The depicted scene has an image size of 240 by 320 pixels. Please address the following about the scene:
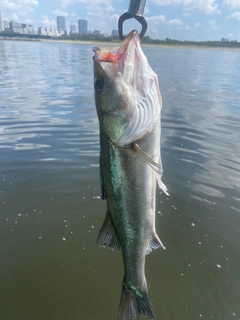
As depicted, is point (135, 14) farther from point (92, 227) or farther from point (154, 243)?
point (92, 227)

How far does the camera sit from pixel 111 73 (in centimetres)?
220

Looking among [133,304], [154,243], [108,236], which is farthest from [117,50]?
[133,304]

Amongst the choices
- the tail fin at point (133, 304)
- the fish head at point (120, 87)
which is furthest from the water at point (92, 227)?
the fish head at point (120, 87)

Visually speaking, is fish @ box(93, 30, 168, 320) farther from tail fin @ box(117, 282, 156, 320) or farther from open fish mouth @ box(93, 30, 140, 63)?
tail fin @ box(117, 282, 156, 320)

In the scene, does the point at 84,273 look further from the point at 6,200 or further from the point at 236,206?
the point at 236,206

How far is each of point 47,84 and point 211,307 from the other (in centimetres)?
1851

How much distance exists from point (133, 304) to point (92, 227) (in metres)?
2.79

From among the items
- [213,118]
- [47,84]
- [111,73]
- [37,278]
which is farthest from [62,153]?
[47,84]

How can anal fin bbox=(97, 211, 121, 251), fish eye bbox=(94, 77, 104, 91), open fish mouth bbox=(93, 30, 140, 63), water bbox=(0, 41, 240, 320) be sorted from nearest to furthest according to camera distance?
open fish mouth bbox=(93, 30, 140, 63)
fish eye bbox=(94, 77, 104, 91)
anal fin bbox=(97, 211, 121, 251)
water bbox=(0, 41, 240, 320)

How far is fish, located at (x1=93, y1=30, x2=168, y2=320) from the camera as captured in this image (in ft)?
7.15

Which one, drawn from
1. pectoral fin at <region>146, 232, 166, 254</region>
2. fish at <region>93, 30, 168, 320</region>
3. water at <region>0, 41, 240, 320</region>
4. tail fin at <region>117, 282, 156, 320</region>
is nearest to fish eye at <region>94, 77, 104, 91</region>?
fish at <region>93, 30, 168, 320</region>

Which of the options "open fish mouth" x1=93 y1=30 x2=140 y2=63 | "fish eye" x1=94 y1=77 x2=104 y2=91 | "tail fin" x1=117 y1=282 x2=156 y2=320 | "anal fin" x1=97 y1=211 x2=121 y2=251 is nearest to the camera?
"open fish mouth" x1=93 y1=30 x2=140 y2=63

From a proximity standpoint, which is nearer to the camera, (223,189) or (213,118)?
(223,189)

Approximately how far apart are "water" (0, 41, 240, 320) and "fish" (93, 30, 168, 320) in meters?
2.15
